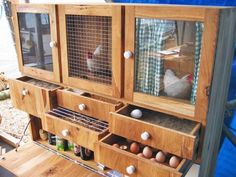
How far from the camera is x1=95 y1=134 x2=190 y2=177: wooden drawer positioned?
2.56ft

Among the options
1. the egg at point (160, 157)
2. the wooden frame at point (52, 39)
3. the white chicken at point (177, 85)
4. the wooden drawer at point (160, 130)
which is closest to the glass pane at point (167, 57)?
the white chicken at point (177, 85)

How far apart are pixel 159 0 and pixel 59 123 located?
66cm

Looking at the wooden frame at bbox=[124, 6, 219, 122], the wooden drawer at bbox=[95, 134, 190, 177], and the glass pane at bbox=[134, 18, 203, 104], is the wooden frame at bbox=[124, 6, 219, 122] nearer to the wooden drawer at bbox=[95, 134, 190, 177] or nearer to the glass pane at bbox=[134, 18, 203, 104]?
the glass pane at bbox=[134, 18, 203, 104]

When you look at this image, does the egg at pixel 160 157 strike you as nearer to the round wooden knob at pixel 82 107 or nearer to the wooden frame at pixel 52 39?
the round wooden knob at pixel 82 107

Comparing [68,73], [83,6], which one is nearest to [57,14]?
[83,6]

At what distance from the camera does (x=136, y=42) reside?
856mm

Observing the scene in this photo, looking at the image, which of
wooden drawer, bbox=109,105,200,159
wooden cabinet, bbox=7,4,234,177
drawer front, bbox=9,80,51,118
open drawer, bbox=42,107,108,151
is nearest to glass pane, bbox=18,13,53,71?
wooden cabinet, bbox=7,4,234,177

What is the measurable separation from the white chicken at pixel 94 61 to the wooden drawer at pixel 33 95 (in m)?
0.22

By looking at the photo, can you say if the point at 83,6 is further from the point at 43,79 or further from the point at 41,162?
the point at 41,162

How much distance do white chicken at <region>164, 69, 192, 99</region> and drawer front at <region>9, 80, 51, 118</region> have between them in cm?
54

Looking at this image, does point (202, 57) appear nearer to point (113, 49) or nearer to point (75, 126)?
point (113, 49)

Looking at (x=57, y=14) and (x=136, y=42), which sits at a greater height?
(x=57, y=14)

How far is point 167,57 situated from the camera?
2.71ft

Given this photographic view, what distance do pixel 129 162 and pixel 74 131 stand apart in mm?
287
